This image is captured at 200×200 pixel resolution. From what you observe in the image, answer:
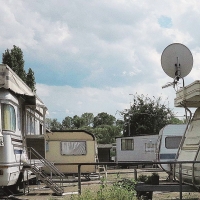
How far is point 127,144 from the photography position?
111ft

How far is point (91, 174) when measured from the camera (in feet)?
74.0

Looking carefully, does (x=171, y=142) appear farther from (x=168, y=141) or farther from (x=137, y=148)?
(x=137, y=148)

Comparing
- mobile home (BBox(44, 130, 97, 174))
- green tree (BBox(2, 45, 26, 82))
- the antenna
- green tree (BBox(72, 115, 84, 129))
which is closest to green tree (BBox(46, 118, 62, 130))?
mobile home (BBox(44, 130, 97, 174))

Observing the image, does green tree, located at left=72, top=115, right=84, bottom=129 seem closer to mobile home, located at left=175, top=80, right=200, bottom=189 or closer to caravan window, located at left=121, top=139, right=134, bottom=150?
caravan window, located at left=121, top=139, right=134, bottom=150

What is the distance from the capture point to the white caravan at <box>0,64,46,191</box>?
11.3 metres

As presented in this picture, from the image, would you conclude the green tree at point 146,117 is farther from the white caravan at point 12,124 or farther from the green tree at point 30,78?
the white caravan at point 12,124

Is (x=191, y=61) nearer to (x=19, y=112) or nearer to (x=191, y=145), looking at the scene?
(x=191, y=145)

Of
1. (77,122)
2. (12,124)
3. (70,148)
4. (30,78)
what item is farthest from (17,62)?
(77,122)

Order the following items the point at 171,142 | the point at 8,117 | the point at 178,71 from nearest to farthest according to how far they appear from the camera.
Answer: the point at 178,71
the point at 8,117
the point at 171,142

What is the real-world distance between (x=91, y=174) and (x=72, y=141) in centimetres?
203

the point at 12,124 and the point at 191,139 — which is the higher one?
the point at 12,124

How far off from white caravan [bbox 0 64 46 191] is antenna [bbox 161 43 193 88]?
168 inches

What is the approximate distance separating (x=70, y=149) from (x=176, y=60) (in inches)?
503

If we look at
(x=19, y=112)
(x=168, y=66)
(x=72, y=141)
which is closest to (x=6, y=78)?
(x=19, y=112)
